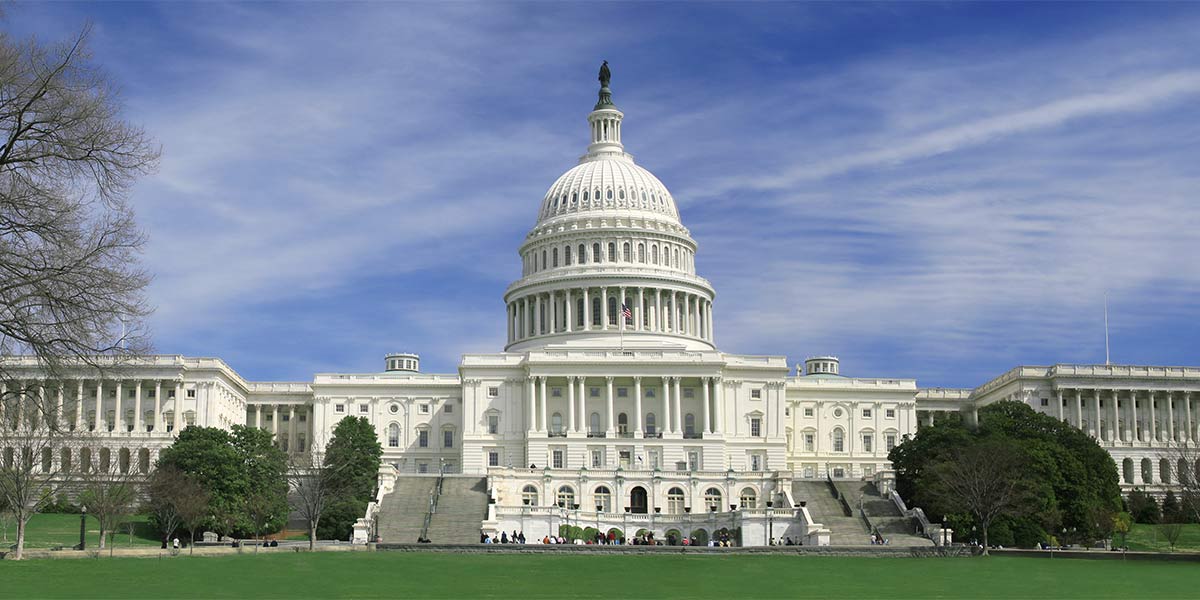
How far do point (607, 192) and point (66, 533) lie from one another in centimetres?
7077

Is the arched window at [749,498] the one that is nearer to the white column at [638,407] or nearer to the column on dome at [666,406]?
the column on dome at [666,406]

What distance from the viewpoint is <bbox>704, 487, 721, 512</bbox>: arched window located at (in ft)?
352

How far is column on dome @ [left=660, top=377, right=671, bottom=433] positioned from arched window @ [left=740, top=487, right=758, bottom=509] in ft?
49.7

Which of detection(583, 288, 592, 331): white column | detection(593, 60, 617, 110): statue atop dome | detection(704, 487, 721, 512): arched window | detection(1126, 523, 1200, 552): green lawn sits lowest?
detection(1126, 523, 1200, 552): green lawn

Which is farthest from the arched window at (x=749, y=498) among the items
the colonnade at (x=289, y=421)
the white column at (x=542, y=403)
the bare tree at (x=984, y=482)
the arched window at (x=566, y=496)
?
the colonnade at (x=289, y=421)

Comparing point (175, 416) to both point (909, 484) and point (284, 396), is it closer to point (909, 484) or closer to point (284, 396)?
point (284, 396)

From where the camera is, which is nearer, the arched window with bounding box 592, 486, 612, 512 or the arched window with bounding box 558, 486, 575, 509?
the arched window with bounding box 558, 486, 575, 509

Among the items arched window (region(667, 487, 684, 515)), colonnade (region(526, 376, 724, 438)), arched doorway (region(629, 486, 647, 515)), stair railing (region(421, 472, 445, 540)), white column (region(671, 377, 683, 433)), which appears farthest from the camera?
white column (region(671, 377, 683, 433))

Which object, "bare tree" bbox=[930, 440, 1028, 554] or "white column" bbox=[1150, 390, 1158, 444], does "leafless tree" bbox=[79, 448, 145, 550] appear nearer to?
"bare tree" bbox=[930, 440, 1028, 554]

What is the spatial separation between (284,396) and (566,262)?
32378mm

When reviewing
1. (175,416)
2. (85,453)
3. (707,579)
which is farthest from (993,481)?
(175,416)

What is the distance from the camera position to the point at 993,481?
276ft

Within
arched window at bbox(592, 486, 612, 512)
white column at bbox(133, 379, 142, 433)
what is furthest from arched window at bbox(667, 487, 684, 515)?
white column at bbox(133, 379, 142, 433)

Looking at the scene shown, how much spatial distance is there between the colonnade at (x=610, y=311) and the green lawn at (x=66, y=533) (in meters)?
49.5
